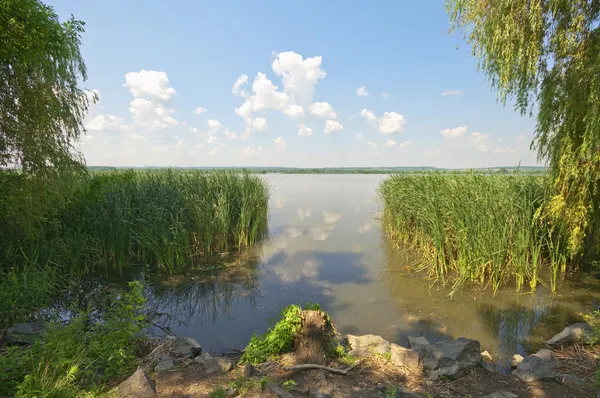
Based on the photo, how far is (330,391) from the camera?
292 centimetres

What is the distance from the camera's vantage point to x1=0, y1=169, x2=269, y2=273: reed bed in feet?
22.7

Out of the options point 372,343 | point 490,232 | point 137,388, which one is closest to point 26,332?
point 137,388

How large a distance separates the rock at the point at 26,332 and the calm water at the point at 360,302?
68.9 inches

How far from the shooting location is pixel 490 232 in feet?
20.5

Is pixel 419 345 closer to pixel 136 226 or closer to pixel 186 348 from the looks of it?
pixel 186 348

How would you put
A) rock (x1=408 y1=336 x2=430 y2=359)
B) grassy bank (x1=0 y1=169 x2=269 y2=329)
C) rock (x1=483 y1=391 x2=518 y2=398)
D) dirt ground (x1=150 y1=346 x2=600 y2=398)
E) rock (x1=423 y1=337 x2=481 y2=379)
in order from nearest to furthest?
1. rock (x1=483 y1=391 x2=518 y2=398)
2. dirt ground (x1=150 y1=346 x2=600 y2=398)
3. rock (x1=423 y1=337 x2=481 y2=379)
4. rock (x1=408 y1=336 x2=430 y2=359)
5. grassy bank (x1=0 y1=169 x2=269 y2=329)

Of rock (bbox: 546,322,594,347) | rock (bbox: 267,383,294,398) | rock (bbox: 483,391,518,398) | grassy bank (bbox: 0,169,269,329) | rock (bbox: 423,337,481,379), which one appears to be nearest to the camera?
rock (bbox: 267,383,294,398)

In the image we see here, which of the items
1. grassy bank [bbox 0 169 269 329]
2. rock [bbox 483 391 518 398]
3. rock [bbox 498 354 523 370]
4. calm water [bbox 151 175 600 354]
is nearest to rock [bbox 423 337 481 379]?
rock [bbox 483 391 518 398]

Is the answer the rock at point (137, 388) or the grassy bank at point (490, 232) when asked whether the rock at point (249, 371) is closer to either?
the rock at point (137, 388)

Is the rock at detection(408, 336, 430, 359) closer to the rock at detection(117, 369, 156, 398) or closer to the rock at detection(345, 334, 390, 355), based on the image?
the rock at detection(345, 334, 390, 355)

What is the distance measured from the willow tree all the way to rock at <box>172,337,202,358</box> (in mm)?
6697

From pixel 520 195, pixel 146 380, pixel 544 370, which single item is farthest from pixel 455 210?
pixel 146 380

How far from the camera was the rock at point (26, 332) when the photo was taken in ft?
11.8

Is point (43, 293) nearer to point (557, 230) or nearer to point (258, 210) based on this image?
point (258, 210)
